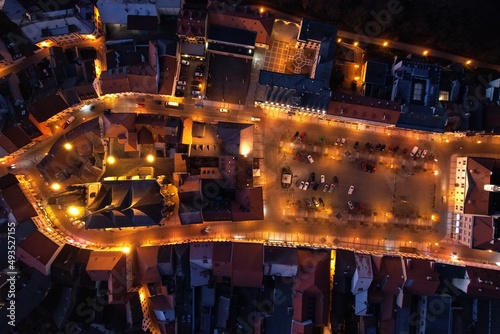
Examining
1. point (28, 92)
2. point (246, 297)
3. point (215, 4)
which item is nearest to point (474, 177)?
point (246, 297)

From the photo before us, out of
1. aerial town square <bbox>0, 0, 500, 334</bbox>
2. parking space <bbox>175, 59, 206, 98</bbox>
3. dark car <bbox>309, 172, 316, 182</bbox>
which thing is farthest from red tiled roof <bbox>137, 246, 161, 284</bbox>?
dark car <bbox>309, 172, 316, 182</bbox>

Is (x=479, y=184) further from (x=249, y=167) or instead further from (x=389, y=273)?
(x=249, y=167)

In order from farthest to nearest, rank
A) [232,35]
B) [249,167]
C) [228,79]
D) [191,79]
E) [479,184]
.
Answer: [191,79] → [228,79] → [232,35] → [249,167] → [479,184]

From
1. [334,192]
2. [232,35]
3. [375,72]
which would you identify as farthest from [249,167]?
[375,72]

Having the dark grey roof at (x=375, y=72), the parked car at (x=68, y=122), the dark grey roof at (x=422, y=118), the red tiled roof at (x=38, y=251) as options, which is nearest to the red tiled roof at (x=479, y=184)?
the dark grey roof at (x=422, y=118)

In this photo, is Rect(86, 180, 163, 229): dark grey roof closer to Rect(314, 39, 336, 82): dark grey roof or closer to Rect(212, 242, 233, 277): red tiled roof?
Rect(212, 242, 233, 277): red tiled roof

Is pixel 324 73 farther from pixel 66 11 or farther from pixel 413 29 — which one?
pixel 66 11
